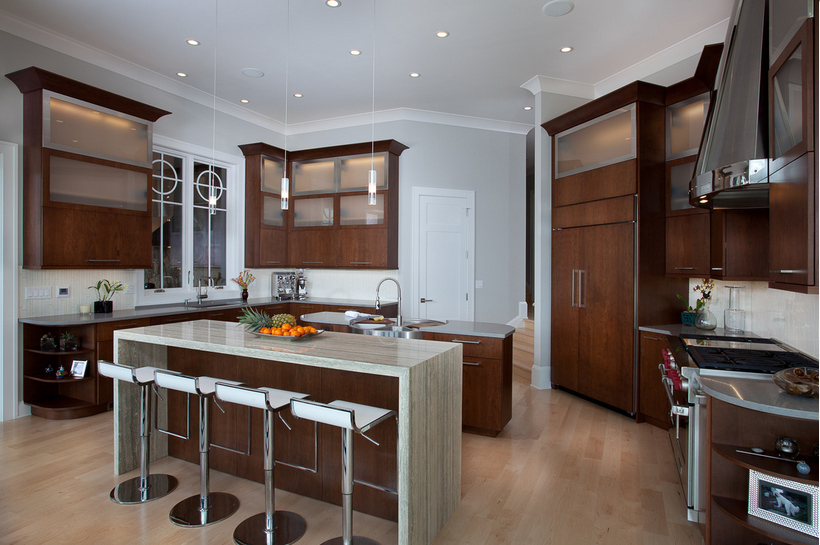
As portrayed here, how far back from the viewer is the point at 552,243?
15.7 ft

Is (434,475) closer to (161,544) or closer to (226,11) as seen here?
(161,544)

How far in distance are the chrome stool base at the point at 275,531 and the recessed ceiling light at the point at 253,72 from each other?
4.12 m

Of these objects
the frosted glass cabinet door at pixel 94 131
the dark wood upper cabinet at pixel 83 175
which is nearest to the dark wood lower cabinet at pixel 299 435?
the dark wood upper cabinet at pixel 83 175

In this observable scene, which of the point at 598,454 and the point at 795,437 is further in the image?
the point at 598,454

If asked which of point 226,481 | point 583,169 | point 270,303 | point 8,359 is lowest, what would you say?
point 226,481

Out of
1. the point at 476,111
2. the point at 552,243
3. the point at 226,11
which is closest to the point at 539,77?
the point at 476,111

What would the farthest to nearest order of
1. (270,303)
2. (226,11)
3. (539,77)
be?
(270,303) → (539,77) → (226,11)

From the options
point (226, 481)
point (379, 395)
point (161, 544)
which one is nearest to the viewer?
point (161, 544)

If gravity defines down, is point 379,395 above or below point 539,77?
below

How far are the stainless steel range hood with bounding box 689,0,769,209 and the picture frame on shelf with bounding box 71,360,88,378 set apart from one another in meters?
4.66

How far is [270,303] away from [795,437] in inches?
194

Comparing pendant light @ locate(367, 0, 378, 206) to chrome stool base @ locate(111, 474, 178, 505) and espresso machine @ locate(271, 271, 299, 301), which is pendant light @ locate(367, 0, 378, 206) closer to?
espresso machine @ locate(271, 271, 299, 301)

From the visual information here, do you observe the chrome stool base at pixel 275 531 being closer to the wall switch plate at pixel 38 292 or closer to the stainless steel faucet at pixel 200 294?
the wall switch plate at pixel 38 292

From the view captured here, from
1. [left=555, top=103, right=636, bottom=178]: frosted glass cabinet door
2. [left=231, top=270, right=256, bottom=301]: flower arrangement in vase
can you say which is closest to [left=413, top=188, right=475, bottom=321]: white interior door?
[left=555, top=103, right=636, bottom=178]: frosted glass cabinet door
